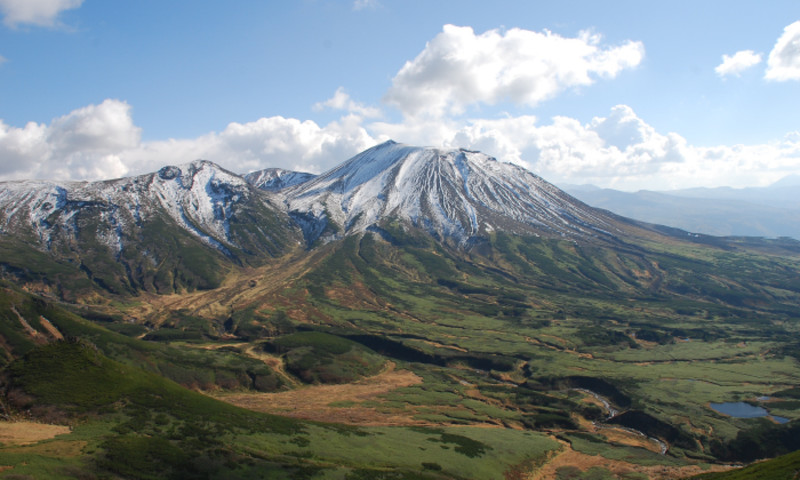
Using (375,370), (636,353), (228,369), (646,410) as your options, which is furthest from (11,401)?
(636,353)

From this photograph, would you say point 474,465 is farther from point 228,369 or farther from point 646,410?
point 228,369

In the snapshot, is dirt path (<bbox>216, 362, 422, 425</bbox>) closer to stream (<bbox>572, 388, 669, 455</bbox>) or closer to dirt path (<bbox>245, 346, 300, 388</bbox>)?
dirt path (<bbox>245, 346, 300, 388</bbox>)

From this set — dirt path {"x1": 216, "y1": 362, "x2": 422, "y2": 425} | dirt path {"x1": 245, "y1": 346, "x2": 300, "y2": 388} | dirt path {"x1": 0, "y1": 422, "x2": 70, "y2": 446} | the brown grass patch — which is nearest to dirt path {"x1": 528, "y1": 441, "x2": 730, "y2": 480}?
dirt path {"x1": 216, "y1": 362, "x2": 422, "y2": 425}

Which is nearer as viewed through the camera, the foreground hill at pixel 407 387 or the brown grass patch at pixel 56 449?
the brown grass patch at pixel 56 449

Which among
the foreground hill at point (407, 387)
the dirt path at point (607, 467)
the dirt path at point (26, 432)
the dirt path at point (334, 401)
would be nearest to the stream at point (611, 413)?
the foreground hill at point (407, 387)

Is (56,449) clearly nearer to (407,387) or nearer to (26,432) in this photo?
(26,432)

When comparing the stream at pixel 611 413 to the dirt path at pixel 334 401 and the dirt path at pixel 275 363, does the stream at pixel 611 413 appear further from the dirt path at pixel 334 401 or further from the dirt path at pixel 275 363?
the dirt path at pixel 275 363

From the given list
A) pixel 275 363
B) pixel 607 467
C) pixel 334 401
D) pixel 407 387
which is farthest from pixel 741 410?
pixel 275 363
